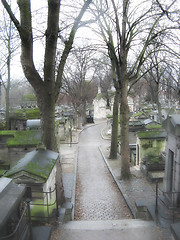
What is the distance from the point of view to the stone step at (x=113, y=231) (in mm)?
4633

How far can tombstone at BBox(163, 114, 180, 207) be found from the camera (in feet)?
18.2

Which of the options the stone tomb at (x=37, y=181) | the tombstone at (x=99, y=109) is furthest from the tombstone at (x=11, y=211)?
the tombstone at (x=99, y=109)

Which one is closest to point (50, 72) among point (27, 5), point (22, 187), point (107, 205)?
point (27, 5)

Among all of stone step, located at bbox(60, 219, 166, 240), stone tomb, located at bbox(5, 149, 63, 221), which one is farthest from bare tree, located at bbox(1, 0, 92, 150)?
stone step, located at bbox(60, 219, 166, 240)

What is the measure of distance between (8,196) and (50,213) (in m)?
2.31

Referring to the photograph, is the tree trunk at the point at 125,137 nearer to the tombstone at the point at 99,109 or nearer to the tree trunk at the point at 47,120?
the tree trunk at the point at 47,120

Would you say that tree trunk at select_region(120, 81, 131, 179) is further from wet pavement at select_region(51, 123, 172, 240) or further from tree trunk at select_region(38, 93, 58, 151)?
tree trunk at select_region(38, 93, 58, 151)

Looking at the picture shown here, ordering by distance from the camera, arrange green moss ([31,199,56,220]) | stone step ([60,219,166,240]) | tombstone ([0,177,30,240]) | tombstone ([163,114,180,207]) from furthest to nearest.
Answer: tombstone ([163,114,180,207]) < green moss ([31,199,56,220]) < stone step ([60,219,166,240]) < tombstone ([0,177,30,240])

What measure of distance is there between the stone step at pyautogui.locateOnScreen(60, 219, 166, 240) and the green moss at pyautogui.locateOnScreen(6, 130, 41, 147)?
7.29 metres

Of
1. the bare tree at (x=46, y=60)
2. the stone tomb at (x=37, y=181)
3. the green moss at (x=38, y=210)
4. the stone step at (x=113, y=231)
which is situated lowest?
the stone step at (x=113, y=231)

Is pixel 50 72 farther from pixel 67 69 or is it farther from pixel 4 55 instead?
pixel 67 69

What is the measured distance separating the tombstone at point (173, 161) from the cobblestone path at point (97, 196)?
2015 mm

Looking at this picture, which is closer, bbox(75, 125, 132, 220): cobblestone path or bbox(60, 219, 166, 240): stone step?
bbox(60, 219, 166, 240): stone step

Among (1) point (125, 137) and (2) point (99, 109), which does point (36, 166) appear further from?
(2) point (99, 109)
